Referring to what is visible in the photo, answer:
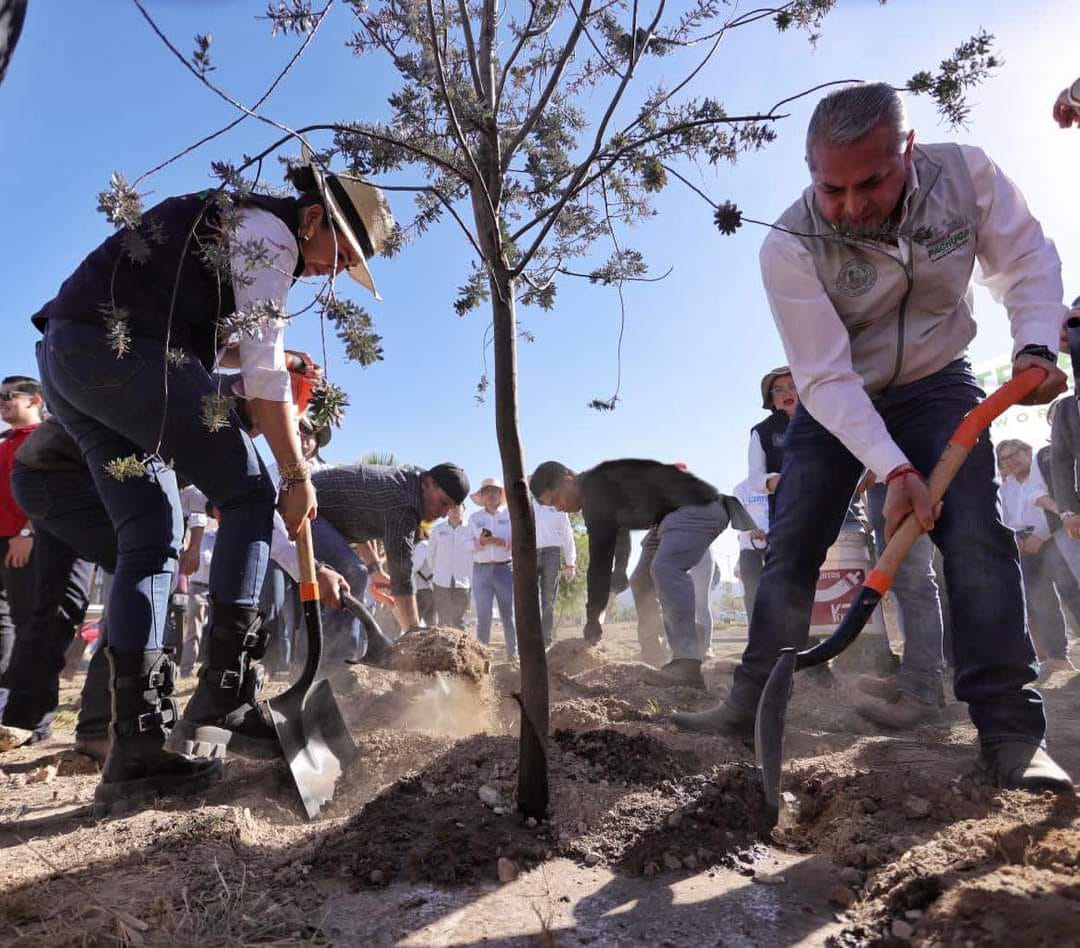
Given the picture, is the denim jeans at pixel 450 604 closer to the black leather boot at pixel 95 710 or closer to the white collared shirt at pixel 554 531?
the white collared shirt at pixel 554 531

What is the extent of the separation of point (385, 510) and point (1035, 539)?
538 cm

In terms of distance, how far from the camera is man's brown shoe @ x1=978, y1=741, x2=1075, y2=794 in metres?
1.76

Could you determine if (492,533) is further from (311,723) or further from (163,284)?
(163,284)

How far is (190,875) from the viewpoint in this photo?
60.4 inches

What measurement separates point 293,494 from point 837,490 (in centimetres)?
173

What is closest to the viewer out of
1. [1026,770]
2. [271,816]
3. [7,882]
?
[7,882]

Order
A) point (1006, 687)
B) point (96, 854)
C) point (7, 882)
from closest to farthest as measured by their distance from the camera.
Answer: point (7, 882) → point (96, 854) → point (1006, 687)

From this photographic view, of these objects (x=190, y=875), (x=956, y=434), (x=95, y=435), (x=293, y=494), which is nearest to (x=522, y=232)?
(x=293, y=494)

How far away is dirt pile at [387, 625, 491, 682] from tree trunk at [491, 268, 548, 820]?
2293mm

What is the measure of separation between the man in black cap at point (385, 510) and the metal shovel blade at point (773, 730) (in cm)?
345

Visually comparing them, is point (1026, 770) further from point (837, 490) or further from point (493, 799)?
point (493, 799)

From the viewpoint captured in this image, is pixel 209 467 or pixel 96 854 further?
pixel 209 467

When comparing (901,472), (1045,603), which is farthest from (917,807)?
(1045,603)

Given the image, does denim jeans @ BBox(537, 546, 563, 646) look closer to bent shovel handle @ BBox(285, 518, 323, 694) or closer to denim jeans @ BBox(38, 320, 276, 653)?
bent shovel handle @ BBox(285, 518, 323, 694)
